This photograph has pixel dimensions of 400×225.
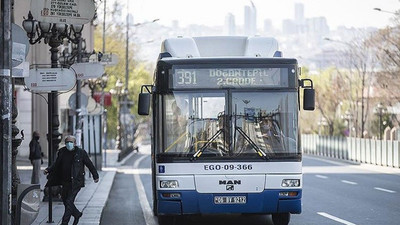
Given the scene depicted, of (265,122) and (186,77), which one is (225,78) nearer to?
(186,77)

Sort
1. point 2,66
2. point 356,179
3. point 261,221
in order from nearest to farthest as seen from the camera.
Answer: point 2,66, point 261,221, point 356,179

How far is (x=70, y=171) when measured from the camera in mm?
17375

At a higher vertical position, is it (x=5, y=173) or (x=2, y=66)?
(x=2, y=66)

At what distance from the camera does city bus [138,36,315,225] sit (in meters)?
16.9

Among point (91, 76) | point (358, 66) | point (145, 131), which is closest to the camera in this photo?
point (91, 76)

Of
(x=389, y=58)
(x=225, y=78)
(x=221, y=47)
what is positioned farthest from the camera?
(x=389, y=58)

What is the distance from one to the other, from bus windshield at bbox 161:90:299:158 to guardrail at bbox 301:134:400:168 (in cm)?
3326

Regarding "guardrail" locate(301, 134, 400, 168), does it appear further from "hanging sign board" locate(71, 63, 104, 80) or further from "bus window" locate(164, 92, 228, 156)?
"bus window" locate(164, 92, 228, 156)

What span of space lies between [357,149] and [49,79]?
42.3 metres

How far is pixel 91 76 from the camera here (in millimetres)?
23703

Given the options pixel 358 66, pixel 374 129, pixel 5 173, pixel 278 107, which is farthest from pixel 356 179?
pixel 374 129

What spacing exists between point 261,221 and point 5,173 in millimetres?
9041

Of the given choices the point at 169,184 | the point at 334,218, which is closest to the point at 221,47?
the point at 169,184

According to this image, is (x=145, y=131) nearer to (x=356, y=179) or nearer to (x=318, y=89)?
(x=318, y=89)
